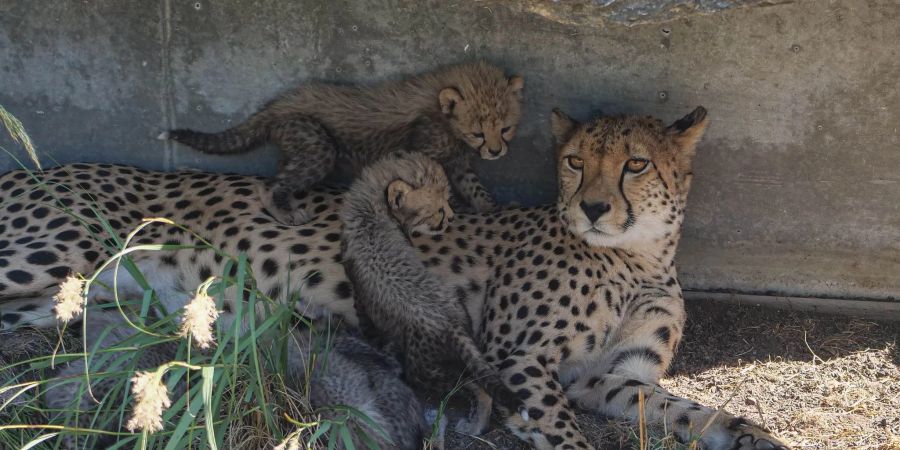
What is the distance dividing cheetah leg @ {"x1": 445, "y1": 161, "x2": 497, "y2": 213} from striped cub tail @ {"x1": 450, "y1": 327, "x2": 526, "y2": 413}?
3.30ft

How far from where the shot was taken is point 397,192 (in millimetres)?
3768

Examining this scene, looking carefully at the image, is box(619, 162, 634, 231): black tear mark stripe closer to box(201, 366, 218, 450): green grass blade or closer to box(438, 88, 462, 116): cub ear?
box(438, 88, 462, 116): cub ear

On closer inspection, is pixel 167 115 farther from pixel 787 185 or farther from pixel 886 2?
pixel 886 2

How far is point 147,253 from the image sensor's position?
4.13 meters

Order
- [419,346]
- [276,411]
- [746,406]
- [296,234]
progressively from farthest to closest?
[296,234], [746,406], [419,346], [276,411]

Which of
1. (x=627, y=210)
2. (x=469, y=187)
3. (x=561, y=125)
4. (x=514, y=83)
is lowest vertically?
(x=469, y=187)

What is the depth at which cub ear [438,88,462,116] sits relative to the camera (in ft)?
13.6

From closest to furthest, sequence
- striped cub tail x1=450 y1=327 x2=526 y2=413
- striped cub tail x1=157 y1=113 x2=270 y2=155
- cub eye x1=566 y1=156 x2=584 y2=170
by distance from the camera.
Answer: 1. striped cub tail x1=450 y1=327 x2=526 y2=413
2. cub eye x1=566 y1=156 x2=584 y2=170
3. striped cub tail x1=157 y1=113 x2=270 y2=155

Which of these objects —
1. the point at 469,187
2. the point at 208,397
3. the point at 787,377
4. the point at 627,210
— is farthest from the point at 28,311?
the point at 787,377

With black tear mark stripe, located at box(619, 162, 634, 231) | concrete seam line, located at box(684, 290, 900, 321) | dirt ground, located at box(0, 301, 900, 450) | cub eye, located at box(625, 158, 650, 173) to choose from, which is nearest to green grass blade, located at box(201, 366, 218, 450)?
dirt ground, located at box(0, 301, 900, 450)

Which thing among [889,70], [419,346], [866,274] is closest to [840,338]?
[866,274]

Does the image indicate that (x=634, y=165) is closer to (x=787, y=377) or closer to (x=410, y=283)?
(x=410, y=283)

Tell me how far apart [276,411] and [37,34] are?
7.44ft

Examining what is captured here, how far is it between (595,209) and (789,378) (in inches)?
47.7
